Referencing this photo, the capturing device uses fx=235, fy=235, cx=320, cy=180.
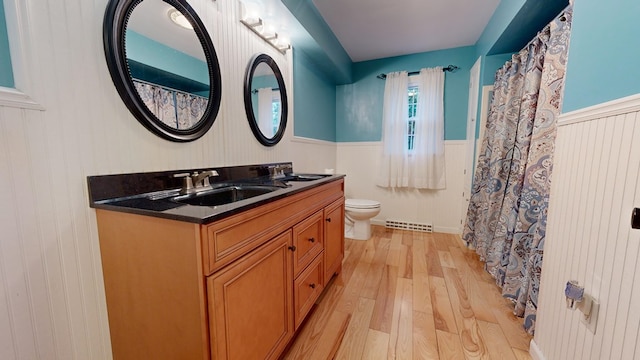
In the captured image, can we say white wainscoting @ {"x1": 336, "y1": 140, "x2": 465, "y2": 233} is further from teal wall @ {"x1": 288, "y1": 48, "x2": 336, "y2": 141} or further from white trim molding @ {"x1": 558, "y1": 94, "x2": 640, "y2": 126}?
white trim molding @ {"x1": 558, "y1": 94, "x2": 640, "y2": 126}

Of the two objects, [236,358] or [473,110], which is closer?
[236,358]

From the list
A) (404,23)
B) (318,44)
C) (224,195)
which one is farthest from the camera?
(404,23)

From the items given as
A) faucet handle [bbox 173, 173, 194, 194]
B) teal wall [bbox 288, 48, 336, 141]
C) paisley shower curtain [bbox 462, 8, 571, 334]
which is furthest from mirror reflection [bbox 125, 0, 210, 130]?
paisley shower curtain [bbox 462, 8, 571, 334]

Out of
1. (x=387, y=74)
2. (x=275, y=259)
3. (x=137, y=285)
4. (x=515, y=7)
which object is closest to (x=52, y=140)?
(x=137, y=285)

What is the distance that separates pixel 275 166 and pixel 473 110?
89.3 inches

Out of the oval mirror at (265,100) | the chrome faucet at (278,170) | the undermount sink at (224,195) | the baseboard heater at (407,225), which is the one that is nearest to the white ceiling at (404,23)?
the oval mirror at (265,100)

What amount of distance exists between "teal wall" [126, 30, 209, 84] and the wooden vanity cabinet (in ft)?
2.21

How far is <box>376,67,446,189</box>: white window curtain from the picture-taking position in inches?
114

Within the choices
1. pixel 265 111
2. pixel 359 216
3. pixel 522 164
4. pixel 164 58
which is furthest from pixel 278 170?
pixel 522 164

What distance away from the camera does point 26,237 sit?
28.6 inches

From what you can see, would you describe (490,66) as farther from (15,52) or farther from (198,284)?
(15,52)

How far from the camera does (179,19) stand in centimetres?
117

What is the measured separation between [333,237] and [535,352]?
1237mm

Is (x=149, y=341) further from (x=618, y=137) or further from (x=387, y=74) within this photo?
(x=387, y=74)
